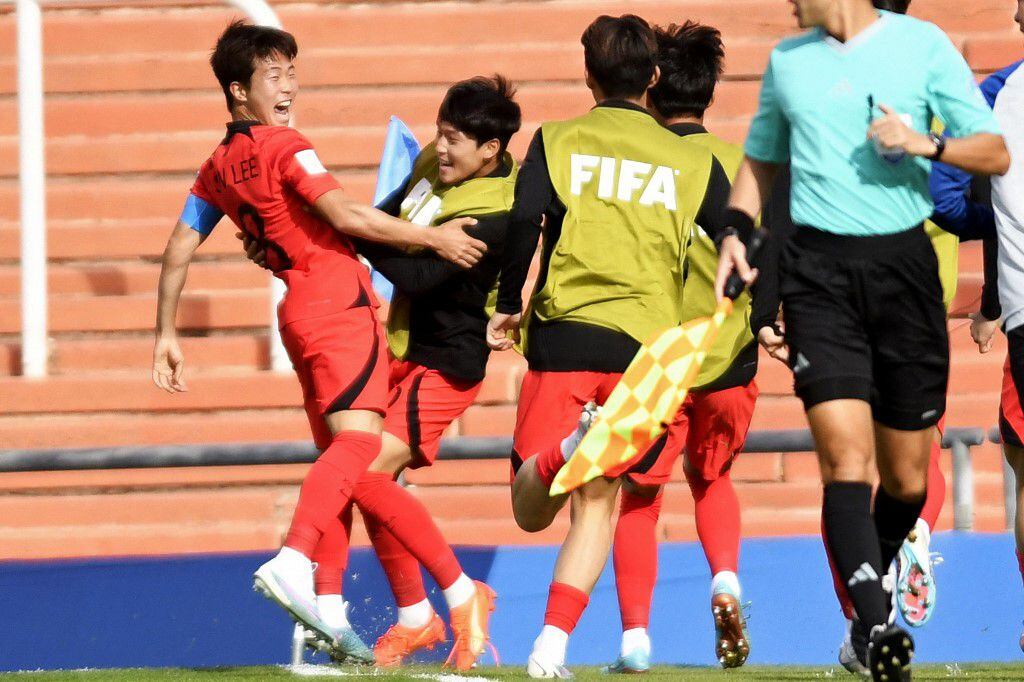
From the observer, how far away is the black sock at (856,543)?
392 cm

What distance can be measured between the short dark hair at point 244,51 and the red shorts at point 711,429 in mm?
1740

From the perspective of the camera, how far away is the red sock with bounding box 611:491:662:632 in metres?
5.49

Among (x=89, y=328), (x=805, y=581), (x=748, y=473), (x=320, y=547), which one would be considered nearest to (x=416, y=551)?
(x=320, y=547)

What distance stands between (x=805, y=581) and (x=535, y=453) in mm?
2181

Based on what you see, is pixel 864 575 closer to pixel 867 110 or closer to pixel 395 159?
pixel 867 110

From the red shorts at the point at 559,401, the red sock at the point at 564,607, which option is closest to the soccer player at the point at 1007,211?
the red shorts at the point at 559,401

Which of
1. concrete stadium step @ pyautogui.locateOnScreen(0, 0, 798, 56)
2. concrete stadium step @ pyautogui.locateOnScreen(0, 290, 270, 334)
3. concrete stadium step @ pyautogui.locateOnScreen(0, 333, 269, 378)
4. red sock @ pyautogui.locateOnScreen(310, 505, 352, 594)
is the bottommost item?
concrete stadium step @ pyautogui.locateOnScreen(0, 333, 269, 378)

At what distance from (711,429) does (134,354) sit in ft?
13.5

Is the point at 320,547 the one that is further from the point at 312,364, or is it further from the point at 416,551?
the point at 312,364

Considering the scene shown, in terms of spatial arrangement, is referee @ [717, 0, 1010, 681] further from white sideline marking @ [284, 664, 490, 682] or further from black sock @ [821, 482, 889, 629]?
white sideline marking @ [284, 664, 490, 682]

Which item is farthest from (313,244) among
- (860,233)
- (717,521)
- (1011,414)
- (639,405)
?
(1011,414)

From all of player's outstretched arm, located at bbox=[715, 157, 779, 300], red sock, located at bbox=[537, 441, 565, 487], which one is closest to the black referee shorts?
player's outstretched arm, located at bbox=[715, 157, 779, 300]

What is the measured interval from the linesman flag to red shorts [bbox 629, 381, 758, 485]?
1.29 meters

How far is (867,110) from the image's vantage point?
4.07m
